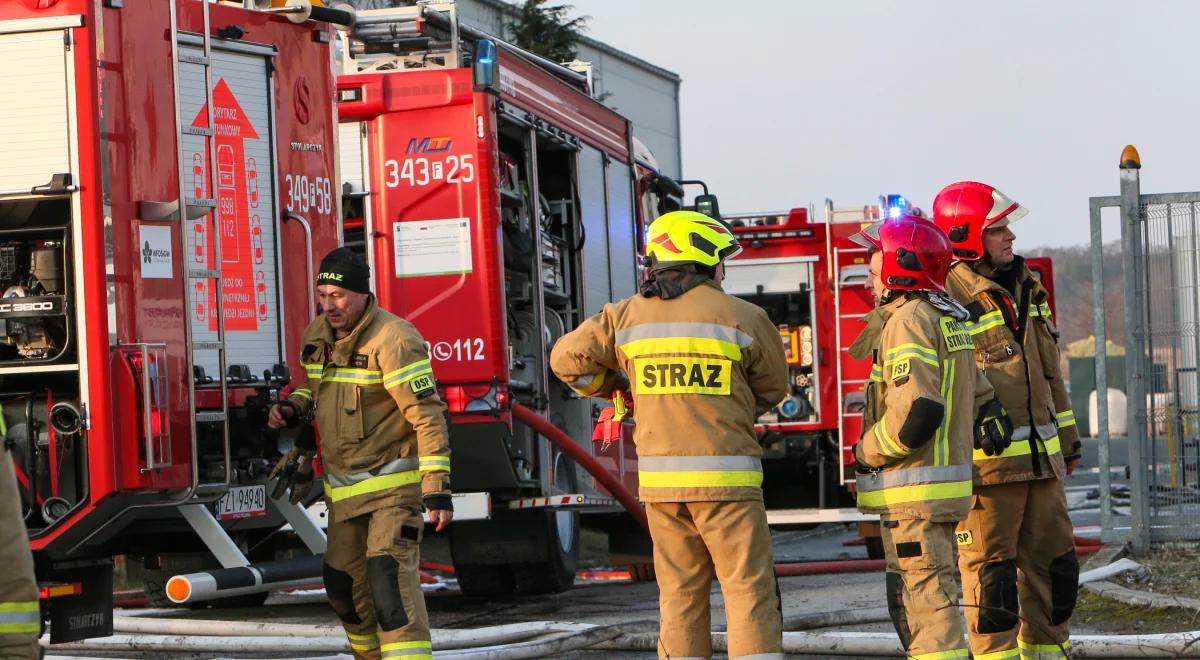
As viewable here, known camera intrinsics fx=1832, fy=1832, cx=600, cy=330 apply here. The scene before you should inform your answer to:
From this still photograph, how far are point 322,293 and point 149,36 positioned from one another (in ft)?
4.86

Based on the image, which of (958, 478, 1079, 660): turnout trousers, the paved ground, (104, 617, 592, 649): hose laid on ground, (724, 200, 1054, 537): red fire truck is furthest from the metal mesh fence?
(958, 478, 1079, 660): turnout trousers

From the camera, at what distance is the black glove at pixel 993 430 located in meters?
6.15

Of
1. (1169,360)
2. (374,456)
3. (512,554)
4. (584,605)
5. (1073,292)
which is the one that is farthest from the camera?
(1073,292)

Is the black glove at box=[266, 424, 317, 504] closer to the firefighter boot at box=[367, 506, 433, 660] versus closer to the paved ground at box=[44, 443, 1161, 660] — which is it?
the firefighter boot at box=[367, 506, 433, 660]

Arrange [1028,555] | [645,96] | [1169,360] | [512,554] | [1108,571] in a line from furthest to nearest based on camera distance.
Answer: [645,96] → [1169,360] → [512,554] → [1108,571] → [1028,555]

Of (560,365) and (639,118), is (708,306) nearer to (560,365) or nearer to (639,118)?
(560,365)

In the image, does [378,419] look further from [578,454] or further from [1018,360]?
[578,454]

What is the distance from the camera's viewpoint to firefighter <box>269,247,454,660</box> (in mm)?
6586

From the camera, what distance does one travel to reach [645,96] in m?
30.4

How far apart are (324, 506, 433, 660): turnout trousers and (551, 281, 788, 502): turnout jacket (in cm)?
111

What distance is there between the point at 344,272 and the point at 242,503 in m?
1.73

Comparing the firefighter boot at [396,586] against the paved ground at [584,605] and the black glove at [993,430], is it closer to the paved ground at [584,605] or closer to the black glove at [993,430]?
the paved ground at [584,605]

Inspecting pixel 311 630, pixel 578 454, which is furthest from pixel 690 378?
pixel 578 454

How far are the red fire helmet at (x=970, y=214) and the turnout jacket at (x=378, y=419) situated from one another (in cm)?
196
